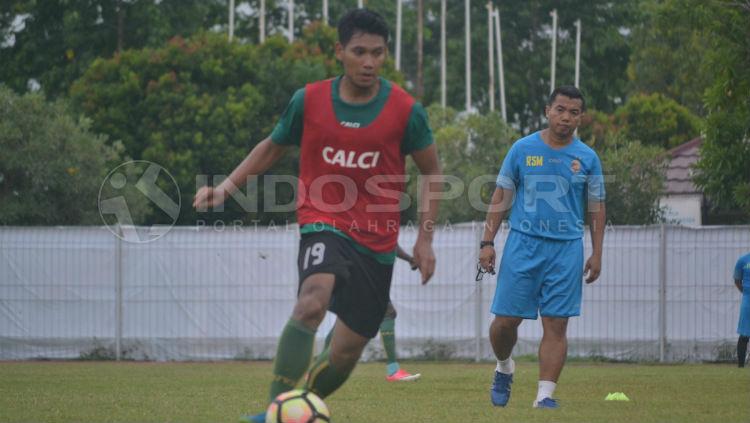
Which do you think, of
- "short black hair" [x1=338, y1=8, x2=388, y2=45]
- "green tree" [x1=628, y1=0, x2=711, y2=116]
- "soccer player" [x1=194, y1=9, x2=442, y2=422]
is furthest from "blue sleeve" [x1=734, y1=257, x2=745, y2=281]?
"green tree" [x1=628, y1=0, x2=711, y2=116]

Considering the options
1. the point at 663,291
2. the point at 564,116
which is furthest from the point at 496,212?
the point at 663,291

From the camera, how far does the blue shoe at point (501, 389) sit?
33.3 ft

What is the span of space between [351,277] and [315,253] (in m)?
0.25

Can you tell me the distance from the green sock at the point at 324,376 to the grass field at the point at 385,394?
56.5 inches

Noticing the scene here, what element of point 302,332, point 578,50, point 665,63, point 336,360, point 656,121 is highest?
point 578,50

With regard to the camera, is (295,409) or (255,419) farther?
(255,419)

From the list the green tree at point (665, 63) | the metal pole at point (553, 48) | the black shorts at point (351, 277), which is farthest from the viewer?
the metal pole at point (553, 48)

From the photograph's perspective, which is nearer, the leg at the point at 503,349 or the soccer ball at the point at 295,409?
the soccer ball at the point at 295,409

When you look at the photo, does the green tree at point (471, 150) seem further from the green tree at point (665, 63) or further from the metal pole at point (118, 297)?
the green tree at point (665, 63)

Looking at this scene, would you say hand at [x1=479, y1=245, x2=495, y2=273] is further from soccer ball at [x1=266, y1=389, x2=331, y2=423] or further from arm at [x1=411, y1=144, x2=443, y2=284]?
soccer ball at [x1=266, y1=389, x2=331, y2=423]

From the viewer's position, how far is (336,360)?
287 inches

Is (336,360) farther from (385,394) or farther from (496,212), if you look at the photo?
(385,394)

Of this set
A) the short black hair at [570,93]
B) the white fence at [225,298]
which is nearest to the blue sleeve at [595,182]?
the short black hair at [570,93]

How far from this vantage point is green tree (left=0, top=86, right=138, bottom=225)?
27812 millimetres
